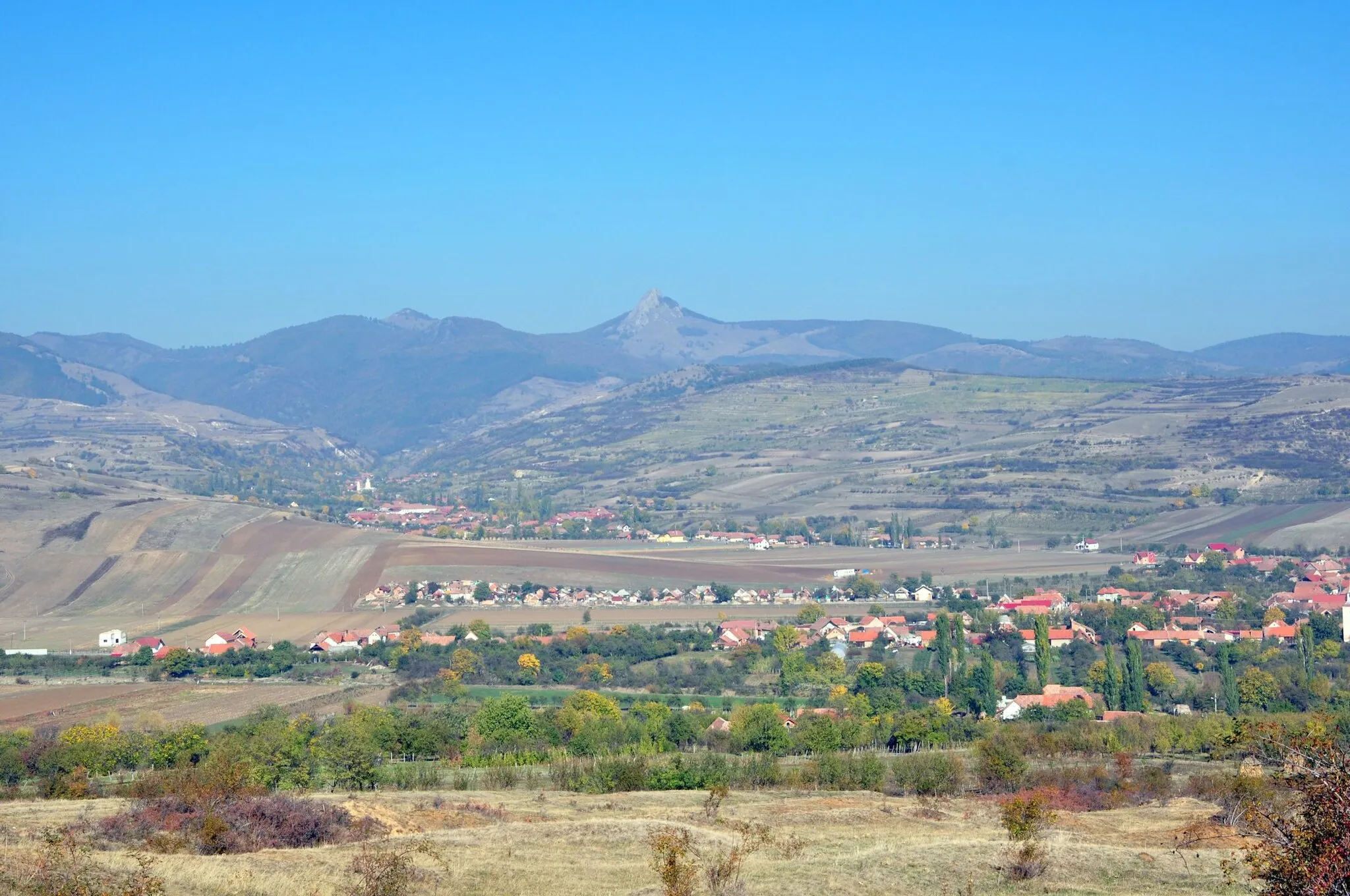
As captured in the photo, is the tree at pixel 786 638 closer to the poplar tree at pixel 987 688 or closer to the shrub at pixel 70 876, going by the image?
the poplar tree at pixel 987 688

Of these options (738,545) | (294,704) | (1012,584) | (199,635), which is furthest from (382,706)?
(738,545)

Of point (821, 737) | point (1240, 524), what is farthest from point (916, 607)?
point (1240, 524)

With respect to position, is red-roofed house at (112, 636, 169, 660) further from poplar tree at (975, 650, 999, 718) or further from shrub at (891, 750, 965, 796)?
shrub at (891, 750, 965, 796)

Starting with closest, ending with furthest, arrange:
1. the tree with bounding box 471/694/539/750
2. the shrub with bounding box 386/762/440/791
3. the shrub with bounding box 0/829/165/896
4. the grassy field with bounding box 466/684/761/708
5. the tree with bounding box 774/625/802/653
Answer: the shrub with bounding box 0/829/165/896 < the shrub with bounding box 386/762/440/791 < the tree with bounding box 471/694/539/750 < the grassy field with bounding box 466/684/761/708 < the tree with bounding box 774/625/802/653

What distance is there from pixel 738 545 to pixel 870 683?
61.7m


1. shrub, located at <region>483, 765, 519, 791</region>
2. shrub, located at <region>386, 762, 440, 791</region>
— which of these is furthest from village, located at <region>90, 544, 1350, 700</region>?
shrub, located at <region>386, 762, 440, 791</region>

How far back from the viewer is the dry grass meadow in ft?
78.3

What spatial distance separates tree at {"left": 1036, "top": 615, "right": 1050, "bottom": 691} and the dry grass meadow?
2675 centimetres

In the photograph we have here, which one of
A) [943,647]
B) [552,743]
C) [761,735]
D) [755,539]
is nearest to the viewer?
[761,735]

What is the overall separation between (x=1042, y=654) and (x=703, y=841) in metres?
38.7

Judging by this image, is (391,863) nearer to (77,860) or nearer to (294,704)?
(77,860)

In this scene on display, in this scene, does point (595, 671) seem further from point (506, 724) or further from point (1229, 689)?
point (1229, 689)

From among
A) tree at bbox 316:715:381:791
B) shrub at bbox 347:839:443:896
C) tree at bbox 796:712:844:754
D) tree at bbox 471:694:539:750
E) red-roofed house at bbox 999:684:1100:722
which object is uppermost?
shrub at bbox 347:839:443:896

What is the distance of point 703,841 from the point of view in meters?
27.6
